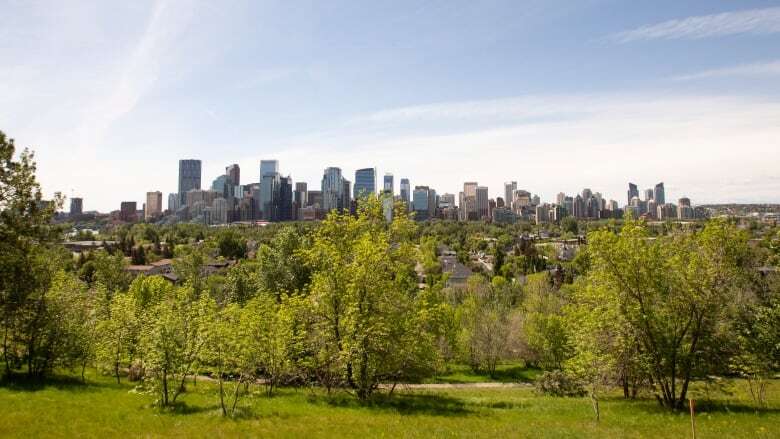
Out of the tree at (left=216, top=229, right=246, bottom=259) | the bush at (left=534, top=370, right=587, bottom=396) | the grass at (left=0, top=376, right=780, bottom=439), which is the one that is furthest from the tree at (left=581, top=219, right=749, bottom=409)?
the tree at (left=216, top=229, right=246, bottom=259)

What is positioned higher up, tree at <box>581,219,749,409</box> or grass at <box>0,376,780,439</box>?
tree at <box>581,219,749,409</box>

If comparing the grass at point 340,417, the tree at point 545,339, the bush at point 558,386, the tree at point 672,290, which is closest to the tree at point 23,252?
the grass at point 340,417

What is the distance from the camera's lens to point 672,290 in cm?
2020

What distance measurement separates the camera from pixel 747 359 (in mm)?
23203

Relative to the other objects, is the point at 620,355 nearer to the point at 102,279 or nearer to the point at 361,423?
the point at 361,423

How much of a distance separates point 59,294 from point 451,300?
2198 inches

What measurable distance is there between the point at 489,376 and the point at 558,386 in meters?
18.3

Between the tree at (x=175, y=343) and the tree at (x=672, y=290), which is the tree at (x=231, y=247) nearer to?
the tree at (x=175, y=343)

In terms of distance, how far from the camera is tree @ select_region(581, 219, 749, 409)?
19.6 metres

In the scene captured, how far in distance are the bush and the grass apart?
529cm

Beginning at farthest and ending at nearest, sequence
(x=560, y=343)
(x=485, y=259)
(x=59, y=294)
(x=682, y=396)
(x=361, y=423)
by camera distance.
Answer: (x=485, y=259), (x=560, y=343), (x=59, y=294), (x=682, y=396), (x=361, y=423)

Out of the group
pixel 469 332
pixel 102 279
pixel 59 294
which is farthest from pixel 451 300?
pixel 59 294

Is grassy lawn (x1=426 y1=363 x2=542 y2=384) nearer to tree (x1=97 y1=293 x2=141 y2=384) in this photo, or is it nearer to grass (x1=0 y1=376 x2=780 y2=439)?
grass (x1=0 y1=376 x2=780 y2=439)

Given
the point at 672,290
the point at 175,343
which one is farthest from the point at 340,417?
the point at 672,290
